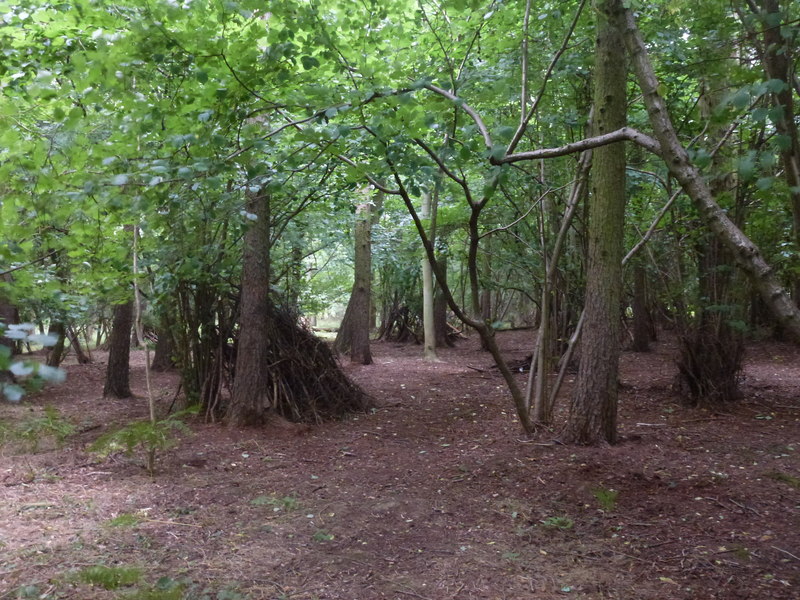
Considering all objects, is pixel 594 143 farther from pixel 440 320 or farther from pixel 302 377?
pixel 440 320

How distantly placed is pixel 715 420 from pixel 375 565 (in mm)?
3893

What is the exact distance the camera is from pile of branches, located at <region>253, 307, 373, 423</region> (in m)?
5.90

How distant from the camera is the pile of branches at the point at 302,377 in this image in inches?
232

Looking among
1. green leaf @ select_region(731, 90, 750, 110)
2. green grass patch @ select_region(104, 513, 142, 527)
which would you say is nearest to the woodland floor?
green grass patch @ select_region(104, 513, 142, 527)

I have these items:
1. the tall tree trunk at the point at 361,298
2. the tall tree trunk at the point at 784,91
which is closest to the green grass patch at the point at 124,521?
the tall tree trunk at the point at 784,91

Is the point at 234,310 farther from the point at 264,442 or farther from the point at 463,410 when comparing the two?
the point at 463,410

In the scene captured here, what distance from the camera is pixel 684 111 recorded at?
6207 millimetres

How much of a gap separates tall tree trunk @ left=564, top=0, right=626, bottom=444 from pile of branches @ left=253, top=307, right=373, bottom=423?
8.56 feet

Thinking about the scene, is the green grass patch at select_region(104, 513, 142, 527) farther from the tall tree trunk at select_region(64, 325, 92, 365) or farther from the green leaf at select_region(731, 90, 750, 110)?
the tall tree trunk at select_region(64, 325, 92, 365)

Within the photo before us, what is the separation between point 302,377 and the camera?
6047mm

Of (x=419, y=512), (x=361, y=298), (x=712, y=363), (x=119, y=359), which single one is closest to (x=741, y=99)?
(x=419, y=512)

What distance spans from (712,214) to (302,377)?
15.3 ft

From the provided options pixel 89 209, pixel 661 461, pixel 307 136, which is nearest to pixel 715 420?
pixel 661 461

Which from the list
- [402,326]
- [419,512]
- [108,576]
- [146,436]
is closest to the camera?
[108,576]
